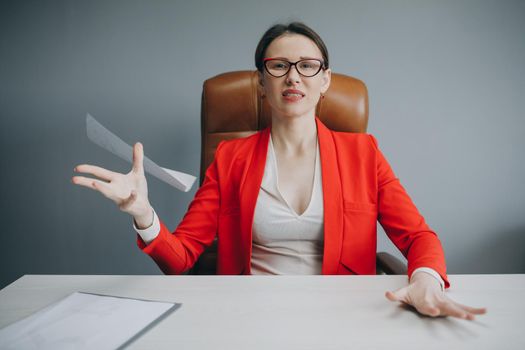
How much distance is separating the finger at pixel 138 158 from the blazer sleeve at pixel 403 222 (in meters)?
0.67

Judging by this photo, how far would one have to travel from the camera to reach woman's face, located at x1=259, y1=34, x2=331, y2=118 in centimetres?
108

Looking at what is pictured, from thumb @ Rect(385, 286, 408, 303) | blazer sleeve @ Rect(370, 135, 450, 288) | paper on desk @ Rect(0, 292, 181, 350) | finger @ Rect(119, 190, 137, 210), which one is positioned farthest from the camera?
blazer sleeve @ Rect(370, 135, 450, 288)

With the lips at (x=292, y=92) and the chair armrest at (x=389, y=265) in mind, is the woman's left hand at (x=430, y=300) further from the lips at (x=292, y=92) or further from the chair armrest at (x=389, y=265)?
the lips at (x=292, y=92)

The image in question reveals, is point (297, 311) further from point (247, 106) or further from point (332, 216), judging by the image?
point (247, 106)

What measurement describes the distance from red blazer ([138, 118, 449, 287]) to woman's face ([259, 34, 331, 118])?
0.15 meters

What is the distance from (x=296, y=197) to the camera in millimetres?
1117

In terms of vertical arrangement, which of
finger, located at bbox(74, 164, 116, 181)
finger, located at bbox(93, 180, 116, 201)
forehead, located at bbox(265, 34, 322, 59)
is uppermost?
forehead, located at bbox(265, 34, 322, 59)

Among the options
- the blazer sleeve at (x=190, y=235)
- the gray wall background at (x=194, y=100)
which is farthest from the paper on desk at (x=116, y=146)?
the gray wall background at (x=194, y=100)

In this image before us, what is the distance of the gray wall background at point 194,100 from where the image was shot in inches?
68.9

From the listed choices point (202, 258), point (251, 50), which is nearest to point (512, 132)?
point (251, 50)

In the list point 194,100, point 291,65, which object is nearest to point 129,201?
point 291,65

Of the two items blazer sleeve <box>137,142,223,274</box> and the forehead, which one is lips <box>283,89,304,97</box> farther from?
blazer sleeve <box>137,142,223,274</box>

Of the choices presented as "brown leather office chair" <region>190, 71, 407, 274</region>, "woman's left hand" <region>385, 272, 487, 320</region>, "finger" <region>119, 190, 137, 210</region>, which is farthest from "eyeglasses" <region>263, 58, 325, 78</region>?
"woman's left hand" <region>385, 272, 487, 320</region>

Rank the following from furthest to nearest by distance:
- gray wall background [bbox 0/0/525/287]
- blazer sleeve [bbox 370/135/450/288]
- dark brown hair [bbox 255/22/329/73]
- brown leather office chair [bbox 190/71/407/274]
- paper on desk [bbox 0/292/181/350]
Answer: gray wall background [bbox 0/0/525/287] → brown leather office chair [bbox 190/71/407/274] → dark brown hair [bbox 255/22/329/73] → blazer sleeve [bbox 370/135/450/288] → paper on desk [bbox 0/292/181/350]
